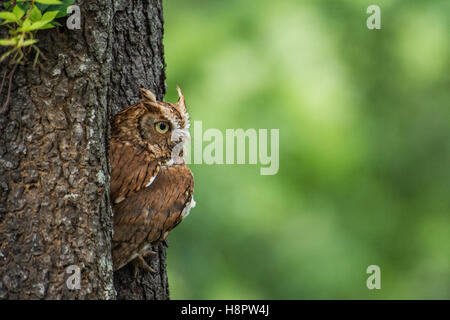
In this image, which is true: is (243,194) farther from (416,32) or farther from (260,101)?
(416,32)

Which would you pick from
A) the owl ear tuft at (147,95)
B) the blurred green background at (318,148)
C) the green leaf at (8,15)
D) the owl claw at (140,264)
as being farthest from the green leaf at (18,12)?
the blurred green background at (318,148)

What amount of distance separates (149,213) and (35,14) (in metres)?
0.86

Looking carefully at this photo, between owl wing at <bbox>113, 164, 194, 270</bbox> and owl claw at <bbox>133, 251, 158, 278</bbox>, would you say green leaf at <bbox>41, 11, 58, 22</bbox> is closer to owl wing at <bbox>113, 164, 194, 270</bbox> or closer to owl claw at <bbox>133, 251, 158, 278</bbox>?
owl wing at <bbox>113, 164, 194, 270</bbox>

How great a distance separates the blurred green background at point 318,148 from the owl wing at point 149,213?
337 cm

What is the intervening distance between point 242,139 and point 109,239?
337 cm

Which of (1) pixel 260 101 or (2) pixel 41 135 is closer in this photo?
(2) pixel 41 135

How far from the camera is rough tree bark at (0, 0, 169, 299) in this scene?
223 cm

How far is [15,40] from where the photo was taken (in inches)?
80.7

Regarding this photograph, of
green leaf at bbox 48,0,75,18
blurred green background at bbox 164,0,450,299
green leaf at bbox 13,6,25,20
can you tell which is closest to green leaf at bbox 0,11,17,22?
green leaf at bbox 13,6,25,20

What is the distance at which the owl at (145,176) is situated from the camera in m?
2.51

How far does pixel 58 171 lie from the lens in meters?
2.26

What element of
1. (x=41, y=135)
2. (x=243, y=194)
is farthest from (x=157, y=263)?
(x=243, y=194)

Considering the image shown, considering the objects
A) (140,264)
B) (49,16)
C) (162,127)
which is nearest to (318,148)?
(140,264)

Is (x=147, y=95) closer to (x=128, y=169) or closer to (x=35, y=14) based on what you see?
(x=128, y=169)
